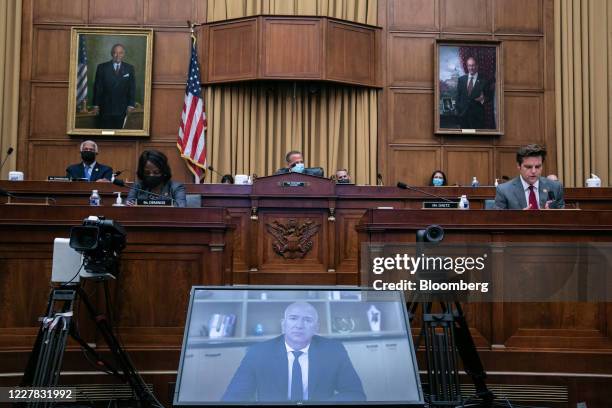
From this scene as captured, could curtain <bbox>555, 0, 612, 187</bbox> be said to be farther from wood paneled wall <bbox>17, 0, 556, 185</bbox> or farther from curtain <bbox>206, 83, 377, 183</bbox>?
curtain <bbox>206, 83, 377, 183</bbox>

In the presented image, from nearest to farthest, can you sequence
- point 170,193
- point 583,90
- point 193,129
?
point 170,193
point 193,129
point 583,90

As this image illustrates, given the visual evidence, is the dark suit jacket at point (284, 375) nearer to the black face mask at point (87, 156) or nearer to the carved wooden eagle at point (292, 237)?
the carved wooden eagle at point (292, 237)

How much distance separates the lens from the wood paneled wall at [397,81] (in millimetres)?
9656

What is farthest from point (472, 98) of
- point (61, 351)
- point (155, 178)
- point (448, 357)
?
point (61, 351)

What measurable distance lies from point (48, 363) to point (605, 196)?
642 centimetres

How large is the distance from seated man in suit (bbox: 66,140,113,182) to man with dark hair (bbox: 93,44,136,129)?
1.64m

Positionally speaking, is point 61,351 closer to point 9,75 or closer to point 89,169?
point 89,169

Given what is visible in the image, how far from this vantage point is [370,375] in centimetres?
264

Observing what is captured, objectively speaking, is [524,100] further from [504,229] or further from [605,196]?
[504,229]

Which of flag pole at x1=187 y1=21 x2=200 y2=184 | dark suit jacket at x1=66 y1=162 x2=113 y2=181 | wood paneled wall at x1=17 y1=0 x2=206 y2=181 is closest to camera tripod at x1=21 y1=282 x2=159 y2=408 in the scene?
dark suit jacket at x1=66 y1=162 x2=113 y2=181

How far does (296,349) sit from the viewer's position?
2670 mm

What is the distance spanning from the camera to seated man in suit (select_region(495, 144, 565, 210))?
492 cm

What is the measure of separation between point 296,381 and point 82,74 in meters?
8.15

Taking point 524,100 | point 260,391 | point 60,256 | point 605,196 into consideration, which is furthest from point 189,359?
point 524,100
